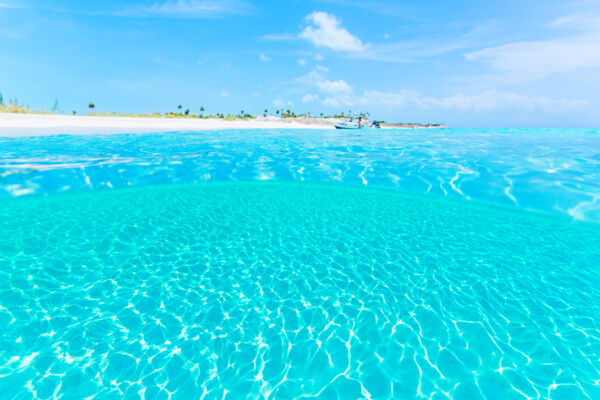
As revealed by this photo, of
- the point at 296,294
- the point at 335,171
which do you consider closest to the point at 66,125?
the point at 335,171

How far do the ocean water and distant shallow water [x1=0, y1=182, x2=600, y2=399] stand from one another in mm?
28

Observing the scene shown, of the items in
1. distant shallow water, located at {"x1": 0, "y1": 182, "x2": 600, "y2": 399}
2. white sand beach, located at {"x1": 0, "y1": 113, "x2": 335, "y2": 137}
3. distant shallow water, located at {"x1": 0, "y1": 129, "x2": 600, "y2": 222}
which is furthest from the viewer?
white sand beach, located at {"x1": 0, "y1": 113, "x2": 335, "y2": 137}

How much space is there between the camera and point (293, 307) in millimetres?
4738

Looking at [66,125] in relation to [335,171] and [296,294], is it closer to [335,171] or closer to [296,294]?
[335,171]

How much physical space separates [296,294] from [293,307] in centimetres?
34

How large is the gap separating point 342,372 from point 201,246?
4386mm

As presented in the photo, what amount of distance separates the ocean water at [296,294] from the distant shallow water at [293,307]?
0.03 m

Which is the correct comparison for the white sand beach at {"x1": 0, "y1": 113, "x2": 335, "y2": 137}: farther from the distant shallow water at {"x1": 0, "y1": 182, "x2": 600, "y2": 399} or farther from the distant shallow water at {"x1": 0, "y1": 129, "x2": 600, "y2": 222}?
the distant shallow water at {"x1": 0, "y1": 182, "x2": 600, "y2": 399}

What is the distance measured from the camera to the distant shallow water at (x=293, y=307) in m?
3.52

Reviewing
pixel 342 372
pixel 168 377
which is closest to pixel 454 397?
pixel 342 372

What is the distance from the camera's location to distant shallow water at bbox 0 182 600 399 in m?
3.52

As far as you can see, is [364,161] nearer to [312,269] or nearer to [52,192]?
[312,269]

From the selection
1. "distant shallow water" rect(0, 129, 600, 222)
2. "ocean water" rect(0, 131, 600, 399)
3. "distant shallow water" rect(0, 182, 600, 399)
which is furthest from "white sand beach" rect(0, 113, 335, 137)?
"distant shallow water" rect(0, 182, 600, 399)

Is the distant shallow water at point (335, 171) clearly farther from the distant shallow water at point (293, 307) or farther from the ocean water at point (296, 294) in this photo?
the distant shallow water at point (293, 307)
